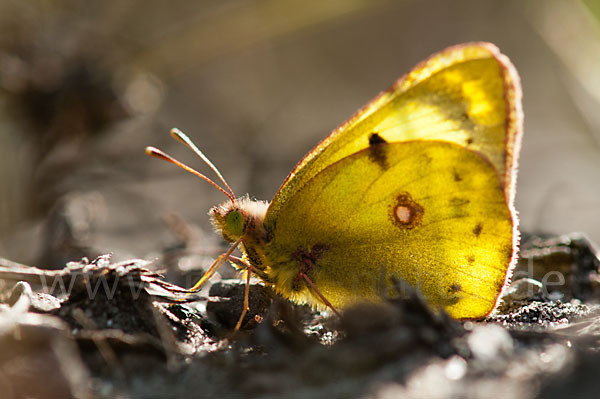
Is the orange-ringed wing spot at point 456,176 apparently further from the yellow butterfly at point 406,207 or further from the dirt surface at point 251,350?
the dirt surface at point 251,350

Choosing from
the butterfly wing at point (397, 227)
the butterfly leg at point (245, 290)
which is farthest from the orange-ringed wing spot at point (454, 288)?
the butterfly leg at point (245, 290)

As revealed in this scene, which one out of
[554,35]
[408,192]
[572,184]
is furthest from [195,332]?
[554,35]

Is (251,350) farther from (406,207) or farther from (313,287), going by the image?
(406,207)

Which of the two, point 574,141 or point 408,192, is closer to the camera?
point 408,192

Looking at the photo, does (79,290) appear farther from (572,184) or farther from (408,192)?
(572,184)

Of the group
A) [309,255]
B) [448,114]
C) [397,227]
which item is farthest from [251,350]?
[448,114]

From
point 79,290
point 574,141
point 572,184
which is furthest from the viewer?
point 574,141
